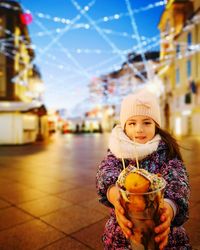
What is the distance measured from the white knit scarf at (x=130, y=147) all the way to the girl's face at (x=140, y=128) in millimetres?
56

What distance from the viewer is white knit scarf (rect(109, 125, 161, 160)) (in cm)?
179

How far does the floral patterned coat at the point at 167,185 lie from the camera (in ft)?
5.13

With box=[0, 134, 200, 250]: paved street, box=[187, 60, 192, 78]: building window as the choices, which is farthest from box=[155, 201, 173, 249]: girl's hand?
box=[187, 60, 192, 78]: building window

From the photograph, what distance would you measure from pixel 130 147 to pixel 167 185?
360 mm

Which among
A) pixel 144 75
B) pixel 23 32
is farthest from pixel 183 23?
pixel 23 32

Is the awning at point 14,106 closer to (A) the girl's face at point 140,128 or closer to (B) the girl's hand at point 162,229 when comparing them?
(A) the girl's face at point 140,128

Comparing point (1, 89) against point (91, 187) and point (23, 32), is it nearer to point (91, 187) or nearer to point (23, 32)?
point (23, 32)

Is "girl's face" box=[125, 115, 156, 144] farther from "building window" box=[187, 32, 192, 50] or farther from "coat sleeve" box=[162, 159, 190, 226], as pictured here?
"building window" box=[187, 32, 192, 50]

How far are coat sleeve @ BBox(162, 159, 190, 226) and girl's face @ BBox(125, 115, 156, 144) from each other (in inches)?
11.0

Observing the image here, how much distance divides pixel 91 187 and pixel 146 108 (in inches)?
160

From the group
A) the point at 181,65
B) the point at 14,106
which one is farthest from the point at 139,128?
the point at 181,65

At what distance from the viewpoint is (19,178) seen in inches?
261

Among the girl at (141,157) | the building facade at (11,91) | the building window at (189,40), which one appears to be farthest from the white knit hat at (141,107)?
the building window at (189,40)

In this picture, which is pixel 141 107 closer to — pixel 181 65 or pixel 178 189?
pixel 178 189
